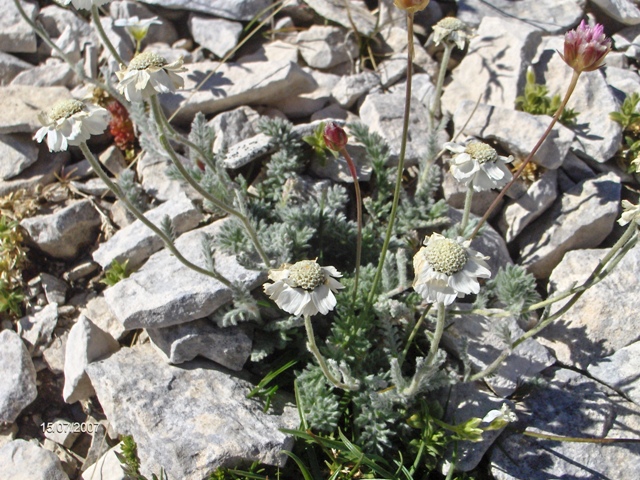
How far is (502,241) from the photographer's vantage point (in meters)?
4.69

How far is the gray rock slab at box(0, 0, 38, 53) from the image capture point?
5.77m

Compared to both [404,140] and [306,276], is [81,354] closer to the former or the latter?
[306,276]

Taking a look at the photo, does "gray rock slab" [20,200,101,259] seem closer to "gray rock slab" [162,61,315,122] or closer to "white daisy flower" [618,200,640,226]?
"gray rock slab" [162,61,315,122]

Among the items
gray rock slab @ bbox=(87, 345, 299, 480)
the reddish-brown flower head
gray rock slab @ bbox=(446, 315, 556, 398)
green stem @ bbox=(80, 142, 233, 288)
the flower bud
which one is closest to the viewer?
the flower bud

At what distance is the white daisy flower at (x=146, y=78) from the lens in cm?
295

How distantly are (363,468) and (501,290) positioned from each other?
1.48 m

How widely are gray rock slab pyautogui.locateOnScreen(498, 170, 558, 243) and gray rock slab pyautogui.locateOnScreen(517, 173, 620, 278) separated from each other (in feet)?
0.41

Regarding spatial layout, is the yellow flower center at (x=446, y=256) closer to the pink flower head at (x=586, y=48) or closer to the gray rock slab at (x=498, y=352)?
the pink flower head at (x=586, y=48)

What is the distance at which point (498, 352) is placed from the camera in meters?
4.23

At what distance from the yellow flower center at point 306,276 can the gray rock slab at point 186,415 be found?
Result: 1284 millimetres

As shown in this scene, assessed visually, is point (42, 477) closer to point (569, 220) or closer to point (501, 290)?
point (501, 290)

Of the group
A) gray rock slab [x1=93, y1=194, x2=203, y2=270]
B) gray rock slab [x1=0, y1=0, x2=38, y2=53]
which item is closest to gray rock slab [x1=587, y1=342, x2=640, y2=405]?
gray rock slab [x1=93, y1=194, x2=203, y2=270]

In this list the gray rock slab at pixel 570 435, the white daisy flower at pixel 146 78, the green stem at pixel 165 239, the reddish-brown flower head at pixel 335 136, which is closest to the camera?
the white daisy flower at pixel 146 78

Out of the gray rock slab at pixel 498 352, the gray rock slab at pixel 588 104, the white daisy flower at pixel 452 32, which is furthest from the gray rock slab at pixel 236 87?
the gray rock slab at pixel 498 352
